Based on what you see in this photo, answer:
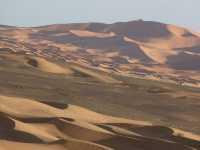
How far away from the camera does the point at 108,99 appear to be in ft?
61.7

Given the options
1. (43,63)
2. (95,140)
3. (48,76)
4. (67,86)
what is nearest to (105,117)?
(95,140)

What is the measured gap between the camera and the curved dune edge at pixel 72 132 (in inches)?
400

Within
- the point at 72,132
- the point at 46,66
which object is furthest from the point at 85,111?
the point at 46,66

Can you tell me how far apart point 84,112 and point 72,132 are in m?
2.93

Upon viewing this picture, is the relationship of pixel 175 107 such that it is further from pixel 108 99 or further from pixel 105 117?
pixel 105 117

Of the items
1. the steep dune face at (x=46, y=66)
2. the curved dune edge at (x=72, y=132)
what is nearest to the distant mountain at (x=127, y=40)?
the steep dune face at (x=46, y=66)

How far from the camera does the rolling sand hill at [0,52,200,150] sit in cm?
1098

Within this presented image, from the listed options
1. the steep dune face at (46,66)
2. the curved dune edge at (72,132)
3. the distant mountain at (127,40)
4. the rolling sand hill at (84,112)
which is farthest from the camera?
the distant mountain at (127,40)

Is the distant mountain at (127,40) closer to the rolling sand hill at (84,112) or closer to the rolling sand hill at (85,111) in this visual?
the rolling sand hill at (85,111)

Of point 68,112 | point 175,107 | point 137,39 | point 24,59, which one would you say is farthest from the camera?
point 137,39

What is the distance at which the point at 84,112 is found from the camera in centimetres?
1463

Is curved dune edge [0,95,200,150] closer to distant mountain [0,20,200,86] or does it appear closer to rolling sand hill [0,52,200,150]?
rolling sand hill [0,52,200,150]

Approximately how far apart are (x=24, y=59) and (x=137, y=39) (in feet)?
139

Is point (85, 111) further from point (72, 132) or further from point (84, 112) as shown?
point (72, 132)
